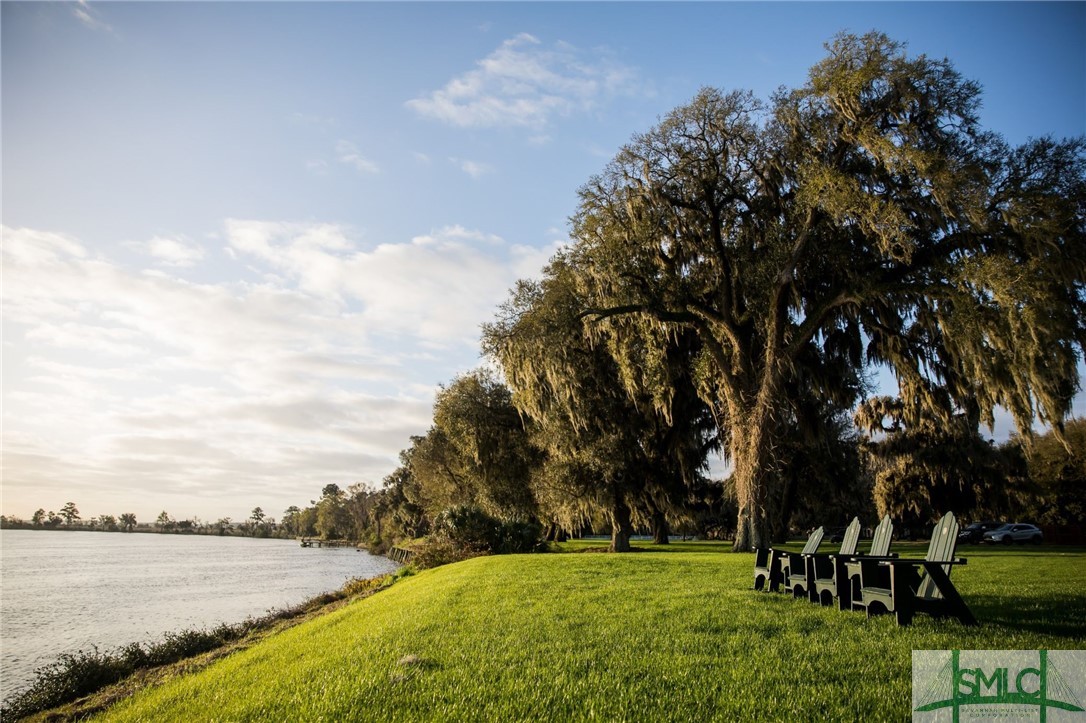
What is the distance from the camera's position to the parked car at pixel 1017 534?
1345 inches

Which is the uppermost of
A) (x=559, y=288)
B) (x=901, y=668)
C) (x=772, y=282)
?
(x=559, y=288)

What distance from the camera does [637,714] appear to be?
4340mm

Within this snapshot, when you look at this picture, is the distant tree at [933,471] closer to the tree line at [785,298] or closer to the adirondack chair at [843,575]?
the tree line at [785,298]

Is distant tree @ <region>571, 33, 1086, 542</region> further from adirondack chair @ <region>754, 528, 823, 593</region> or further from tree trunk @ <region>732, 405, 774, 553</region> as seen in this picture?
adirondack chair @ <region>754, 528, 823, 593</region>

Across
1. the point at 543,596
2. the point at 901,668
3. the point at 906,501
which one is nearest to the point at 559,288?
the point at 543,596

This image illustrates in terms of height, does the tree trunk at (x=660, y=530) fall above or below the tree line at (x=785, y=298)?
below

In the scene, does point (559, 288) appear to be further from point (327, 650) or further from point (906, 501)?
point (906, 501)

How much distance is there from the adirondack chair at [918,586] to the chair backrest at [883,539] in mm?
769

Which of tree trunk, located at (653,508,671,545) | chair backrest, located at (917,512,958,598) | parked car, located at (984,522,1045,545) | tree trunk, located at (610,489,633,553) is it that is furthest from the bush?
parked car, located at (984,522,1045,545)

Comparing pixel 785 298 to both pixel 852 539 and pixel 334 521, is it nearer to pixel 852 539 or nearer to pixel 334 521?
pixel 852 539

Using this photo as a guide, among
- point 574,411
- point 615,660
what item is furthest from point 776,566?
point 574,411

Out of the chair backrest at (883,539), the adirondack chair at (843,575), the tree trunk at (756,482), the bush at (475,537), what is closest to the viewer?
the adirondack chair at (843,575)

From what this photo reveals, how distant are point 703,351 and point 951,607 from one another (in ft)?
58.9

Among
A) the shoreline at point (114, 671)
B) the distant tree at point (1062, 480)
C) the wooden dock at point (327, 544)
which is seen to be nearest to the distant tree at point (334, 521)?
the wooden dock at point (327, 544)
